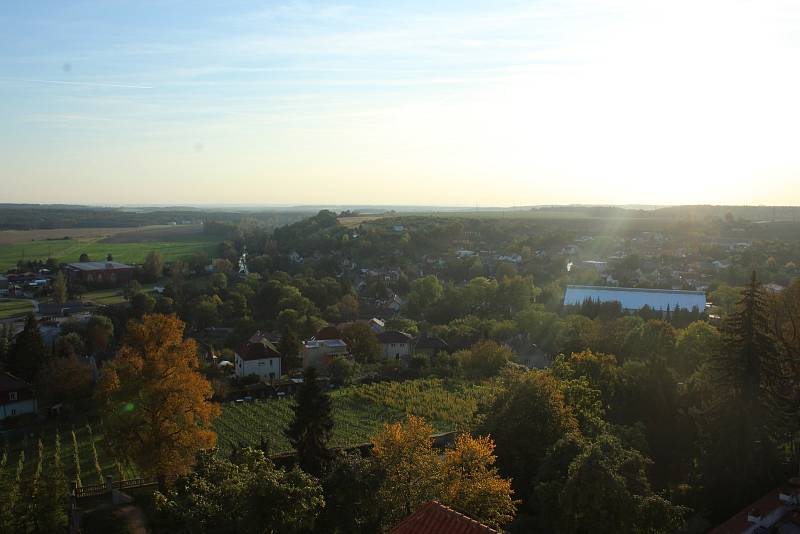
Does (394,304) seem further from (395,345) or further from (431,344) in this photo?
(431,344)

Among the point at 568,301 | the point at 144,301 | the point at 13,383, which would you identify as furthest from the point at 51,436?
the point at 568,301

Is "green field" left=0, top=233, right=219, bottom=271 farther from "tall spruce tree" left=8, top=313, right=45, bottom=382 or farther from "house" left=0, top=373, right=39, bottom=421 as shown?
"house" left=0, top=373, right=39, bottom=421

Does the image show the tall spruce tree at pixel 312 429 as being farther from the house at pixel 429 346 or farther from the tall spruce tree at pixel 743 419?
the house at pixel 429 346

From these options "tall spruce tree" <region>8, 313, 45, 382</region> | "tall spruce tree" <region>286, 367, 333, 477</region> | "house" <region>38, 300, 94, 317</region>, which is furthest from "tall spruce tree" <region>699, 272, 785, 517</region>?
"house" <region>38, 300, 94, 317</region>

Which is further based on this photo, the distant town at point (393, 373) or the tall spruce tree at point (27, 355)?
the tall spruce tree at point (27, 355)

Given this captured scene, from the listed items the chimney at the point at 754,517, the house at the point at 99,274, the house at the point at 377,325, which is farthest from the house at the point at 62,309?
the chimney at the point at 754,517

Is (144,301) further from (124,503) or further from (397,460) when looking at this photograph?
(397,460)
